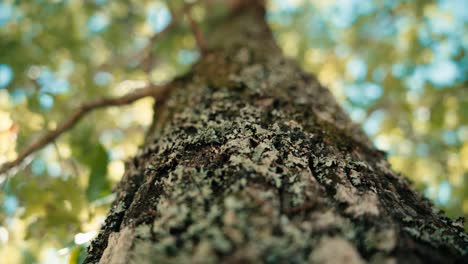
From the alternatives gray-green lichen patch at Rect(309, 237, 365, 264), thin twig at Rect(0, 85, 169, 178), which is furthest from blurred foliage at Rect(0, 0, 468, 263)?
gray-green lichen patch at Rect(309, 237, 365, 264)

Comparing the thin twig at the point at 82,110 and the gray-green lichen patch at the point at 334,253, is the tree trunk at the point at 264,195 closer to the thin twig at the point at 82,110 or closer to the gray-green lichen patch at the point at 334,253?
the gray-green lichen patch at the point at 334,253

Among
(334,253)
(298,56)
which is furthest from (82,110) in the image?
(298,56)

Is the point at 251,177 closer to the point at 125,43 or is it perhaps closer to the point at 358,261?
the point at 358,261

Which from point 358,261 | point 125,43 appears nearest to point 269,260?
point 358,261

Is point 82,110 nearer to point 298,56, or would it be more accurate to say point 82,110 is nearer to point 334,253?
point 334,253

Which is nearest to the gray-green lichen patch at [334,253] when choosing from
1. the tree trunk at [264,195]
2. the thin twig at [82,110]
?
the tree trunk at [264,195]
